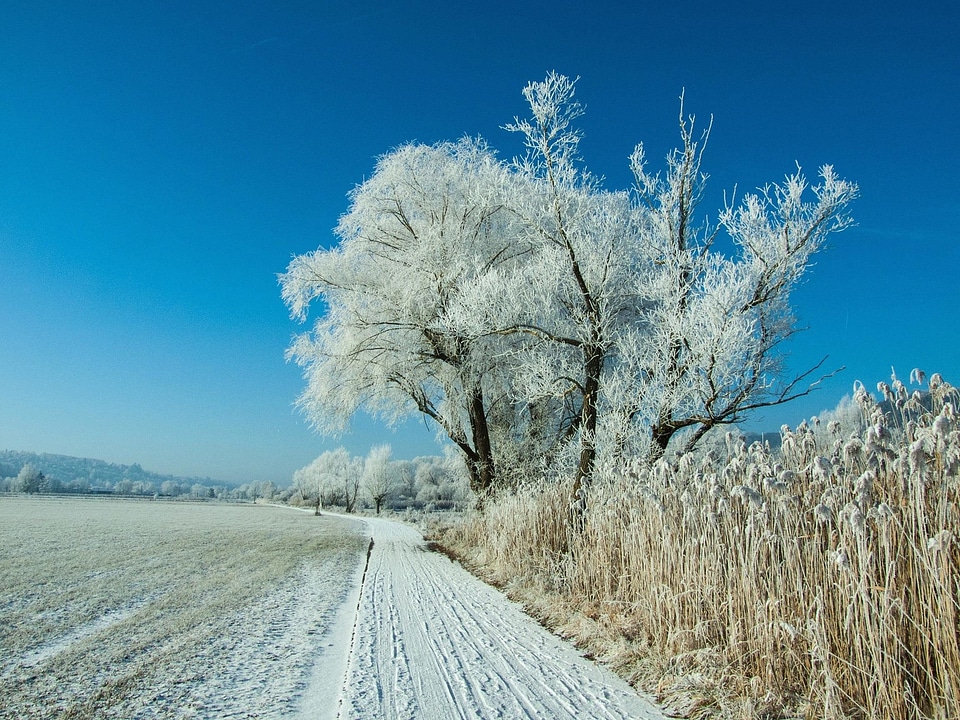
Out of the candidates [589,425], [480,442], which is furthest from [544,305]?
[480,442]

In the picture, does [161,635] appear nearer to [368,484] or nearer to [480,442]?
[480,442]

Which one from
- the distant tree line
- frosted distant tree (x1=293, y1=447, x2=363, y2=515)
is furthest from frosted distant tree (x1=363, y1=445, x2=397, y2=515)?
frosted distant tree (x1=293, y1=447, x2=363, y2=515)

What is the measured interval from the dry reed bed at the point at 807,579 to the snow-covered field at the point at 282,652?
536 millimetres

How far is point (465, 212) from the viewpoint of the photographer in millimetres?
13719

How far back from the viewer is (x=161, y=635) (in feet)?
16.2

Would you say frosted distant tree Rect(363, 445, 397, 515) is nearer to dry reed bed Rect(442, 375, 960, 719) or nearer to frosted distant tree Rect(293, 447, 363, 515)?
frosted distant tree Rect(293, 447, 363, 515)

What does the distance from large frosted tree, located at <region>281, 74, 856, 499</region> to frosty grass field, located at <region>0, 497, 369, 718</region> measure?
4388 mm

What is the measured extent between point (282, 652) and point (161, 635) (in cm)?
136

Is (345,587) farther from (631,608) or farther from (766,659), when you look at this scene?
(766,659)


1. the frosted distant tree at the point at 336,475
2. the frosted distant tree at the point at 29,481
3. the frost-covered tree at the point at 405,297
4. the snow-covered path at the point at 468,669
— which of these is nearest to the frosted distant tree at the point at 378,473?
the frosted distant tree at the point at 336,475

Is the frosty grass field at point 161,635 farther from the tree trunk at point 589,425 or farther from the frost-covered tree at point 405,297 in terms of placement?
the frost-covered tree at point 405,297

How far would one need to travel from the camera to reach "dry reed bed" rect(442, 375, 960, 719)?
255cm

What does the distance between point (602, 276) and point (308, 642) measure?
6307 mm

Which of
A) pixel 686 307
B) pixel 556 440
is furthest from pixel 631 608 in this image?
pixel 556 440
